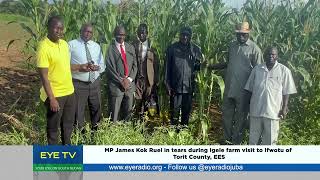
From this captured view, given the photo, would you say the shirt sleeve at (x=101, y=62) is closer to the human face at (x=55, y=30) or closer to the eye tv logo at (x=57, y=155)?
the human face at (x=55, y=30)

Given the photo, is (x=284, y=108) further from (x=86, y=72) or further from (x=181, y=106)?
(x=86, y=72)

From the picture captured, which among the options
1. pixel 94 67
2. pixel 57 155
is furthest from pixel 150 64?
pixel 57 155

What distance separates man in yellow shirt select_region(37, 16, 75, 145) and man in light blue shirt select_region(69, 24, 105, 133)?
0.18 m

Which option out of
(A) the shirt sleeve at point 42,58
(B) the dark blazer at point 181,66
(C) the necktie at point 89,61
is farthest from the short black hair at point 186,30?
(A) the shirt sleeve at point 42,58

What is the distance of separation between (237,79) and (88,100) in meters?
1.44

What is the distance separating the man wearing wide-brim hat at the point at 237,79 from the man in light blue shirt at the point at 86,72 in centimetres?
120

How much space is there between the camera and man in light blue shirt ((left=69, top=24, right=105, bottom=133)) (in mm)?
4520

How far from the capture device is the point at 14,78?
17.5 feet

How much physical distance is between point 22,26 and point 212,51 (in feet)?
6.55

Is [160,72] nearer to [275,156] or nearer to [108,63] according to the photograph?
[108,63]

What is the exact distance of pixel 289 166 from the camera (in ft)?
14.1

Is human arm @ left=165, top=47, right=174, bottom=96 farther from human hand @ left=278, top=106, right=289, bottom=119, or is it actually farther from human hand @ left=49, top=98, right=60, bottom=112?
human hand @ left=49, top=98, right=60, bottom=112

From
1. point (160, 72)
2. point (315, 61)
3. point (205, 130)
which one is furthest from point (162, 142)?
point (315, 61)

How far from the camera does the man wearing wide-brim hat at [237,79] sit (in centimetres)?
466
